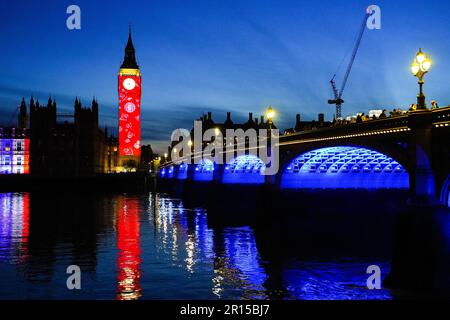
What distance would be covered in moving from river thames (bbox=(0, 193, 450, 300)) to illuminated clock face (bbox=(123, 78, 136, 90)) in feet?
358

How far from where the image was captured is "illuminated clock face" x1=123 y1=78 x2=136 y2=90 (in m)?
147

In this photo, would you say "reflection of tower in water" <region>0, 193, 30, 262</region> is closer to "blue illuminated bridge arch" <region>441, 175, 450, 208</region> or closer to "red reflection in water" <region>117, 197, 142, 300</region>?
"red reflection in water" <region>117, 197, 142, 300</region>

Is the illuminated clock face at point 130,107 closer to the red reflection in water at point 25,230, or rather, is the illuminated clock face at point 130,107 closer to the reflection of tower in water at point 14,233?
the red reflection in water at point 25,230

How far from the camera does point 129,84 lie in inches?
5807

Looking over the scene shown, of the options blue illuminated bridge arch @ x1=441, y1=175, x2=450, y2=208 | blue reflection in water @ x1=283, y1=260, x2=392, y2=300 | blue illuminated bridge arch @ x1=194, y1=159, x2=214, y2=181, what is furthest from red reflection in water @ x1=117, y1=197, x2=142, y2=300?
blue illuminated bridge arch @ x1=194, y1=159, x2=214, y2=181

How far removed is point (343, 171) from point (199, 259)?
67.8 ft

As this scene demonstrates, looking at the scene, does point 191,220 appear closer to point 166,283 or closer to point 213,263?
point 213,263

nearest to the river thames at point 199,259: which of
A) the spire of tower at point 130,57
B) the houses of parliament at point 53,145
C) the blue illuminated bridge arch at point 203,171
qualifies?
the blue illuminated bridge arch at point 203,171

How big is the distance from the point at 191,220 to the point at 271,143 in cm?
839

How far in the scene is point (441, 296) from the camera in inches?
627

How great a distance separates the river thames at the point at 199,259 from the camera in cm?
1805

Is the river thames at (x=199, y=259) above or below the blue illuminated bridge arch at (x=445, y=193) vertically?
below

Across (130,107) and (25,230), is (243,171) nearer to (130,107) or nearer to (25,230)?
(25,230)
